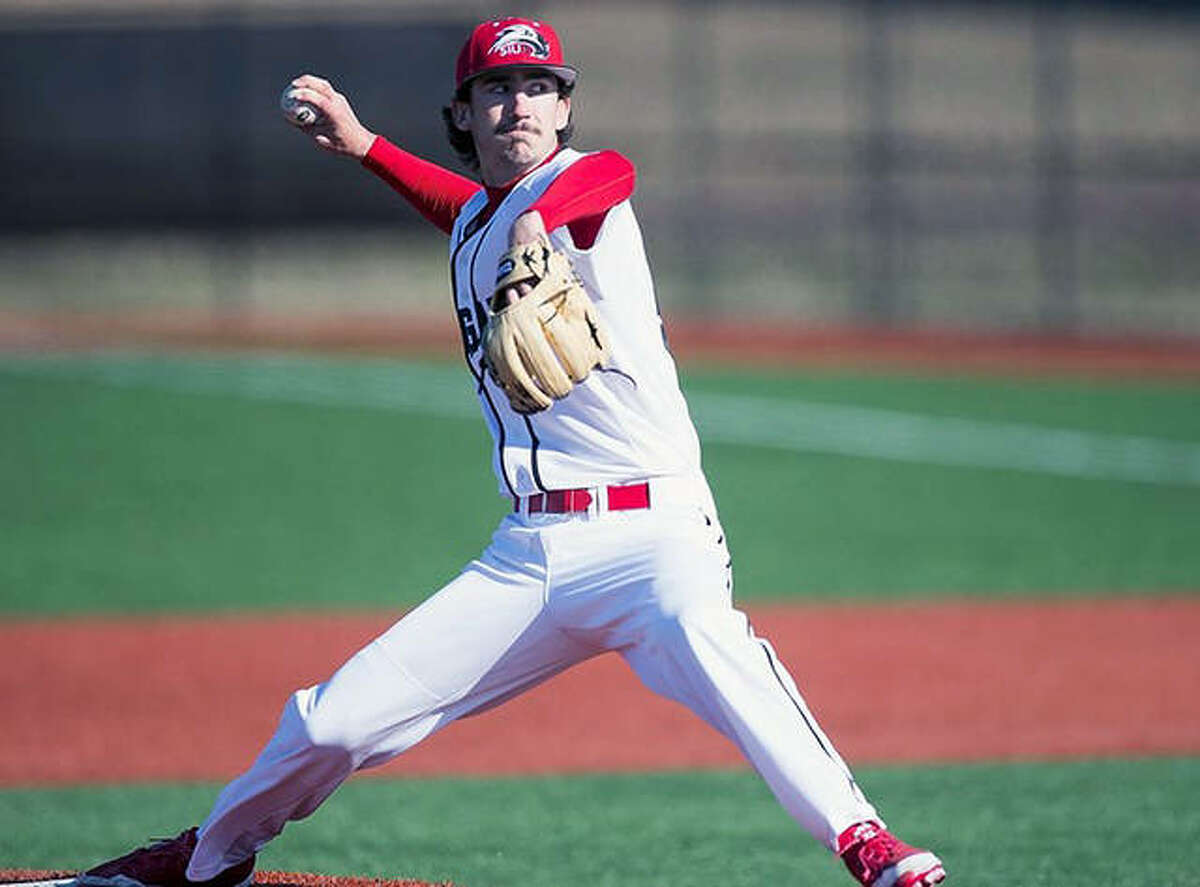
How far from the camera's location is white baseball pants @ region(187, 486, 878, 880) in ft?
14.5

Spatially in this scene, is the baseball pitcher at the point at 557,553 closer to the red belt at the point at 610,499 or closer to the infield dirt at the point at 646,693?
the red belt at the point at 610,499

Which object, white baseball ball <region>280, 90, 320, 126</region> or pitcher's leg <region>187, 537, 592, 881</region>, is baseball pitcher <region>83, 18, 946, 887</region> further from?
white baseball ball <region>280, 90, 320, 126</region>

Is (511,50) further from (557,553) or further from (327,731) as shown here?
(327,731)

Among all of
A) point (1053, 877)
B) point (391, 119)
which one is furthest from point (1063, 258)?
point (1053, 877)

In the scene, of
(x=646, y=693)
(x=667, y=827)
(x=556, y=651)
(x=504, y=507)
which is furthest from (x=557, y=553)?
(x=504, y=507)

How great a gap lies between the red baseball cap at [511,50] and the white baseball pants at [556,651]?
41.9 inches

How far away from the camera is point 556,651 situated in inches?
185

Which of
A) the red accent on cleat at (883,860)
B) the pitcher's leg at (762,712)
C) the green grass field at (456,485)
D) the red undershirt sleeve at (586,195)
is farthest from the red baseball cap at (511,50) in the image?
the green grass field at (456,485)

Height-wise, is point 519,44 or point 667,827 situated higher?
point 519,44

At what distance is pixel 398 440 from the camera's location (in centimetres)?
1616

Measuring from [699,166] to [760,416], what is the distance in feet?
42.6

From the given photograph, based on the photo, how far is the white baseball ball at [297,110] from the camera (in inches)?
204

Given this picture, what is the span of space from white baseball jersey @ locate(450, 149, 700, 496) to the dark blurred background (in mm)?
18782

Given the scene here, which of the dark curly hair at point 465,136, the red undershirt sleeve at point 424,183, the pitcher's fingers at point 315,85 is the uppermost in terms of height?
the pitcher's fingers at point 315,85
